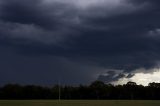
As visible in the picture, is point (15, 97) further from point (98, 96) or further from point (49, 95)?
point (98, 96)

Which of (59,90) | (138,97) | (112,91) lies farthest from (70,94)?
(138,97)

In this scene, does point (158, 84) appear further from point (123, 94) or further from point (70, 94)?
point (70, 94)

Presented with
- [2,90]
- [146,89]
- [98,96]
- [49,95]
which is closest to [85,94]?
[98,96]

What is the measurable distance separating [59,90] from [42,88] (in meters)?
9.77

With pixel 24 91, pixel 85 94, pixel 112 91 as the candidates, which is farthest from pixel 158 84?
pixel 24 91

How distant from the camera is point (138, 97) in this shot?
628 feet

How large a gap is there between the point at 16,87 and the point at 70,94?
29474 millimetres

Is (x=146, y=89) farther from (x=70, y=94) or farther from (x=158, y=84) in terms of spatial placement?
(x=70, y=94)

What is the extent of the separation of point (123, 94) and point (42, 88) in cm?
4397

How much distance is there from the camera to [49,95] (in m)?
194

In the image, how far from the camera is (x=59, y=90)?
7643 inches

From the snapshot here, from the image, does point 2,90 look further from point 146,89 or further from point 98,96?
point 146,89

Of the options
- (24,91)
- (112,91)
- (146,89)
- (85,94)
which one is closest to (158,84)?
(146,89)

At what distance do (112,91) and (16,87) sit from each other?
52.0 meters
